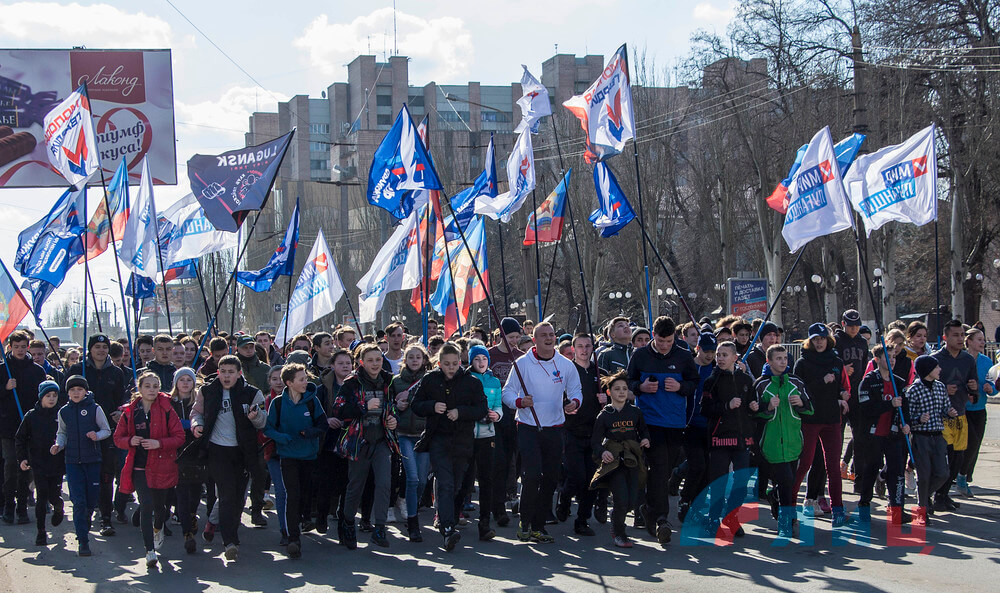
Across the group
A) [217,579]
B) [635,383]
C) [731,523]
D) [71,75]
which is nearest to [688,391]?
[635,383]

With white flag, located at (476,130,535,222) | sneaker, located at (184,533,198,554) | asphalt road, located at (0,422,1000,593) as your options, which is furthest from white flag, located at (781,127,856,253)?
sneaker, located at (184,533,198,554)

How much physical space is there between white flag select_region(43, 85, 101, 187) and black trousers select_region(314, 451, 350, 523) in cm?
559

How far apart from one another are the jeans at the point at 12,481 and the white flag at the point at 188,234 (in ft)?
16.2

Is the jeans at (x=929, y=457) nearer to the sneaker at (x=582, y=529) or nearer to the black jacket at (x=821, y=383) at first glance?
the black jacket at (x=821, y=383)

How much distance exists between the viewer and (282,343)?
13.1 meters

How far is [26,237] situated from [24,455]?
6.60m

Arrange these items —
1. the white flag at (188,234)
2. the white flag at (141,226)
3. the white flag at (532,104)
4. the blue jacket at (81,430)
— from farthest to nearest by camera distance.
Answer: the white flag at (188,234)
the white flag at (532,104)
the white flag at (141,226)
the blue jacket at (81,430)

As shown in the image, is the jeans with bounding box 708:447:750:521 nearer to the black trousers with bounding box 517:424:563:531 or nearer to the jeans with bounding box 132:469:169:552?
the black trousers with bounding box 517:424:563:531

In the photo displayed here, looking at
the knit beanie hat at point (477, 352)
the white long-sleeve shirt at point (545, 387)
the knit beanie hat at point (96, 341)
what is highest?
the knit beanie hat at point (96, 341)

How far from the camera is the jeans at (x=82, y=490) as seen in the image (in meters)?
8.33

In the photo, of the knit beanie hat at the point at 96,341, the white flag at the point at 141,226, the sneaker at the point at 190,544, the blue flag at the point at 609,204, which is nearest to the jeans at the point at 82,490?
the sneaker at the point at 190,544

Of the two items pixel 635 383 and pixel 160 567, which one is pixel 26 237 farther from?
pixel 635 383

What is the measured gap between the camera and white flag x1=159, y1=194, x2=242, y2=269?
48.1 feet

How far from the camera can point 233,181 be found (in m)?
12.6
